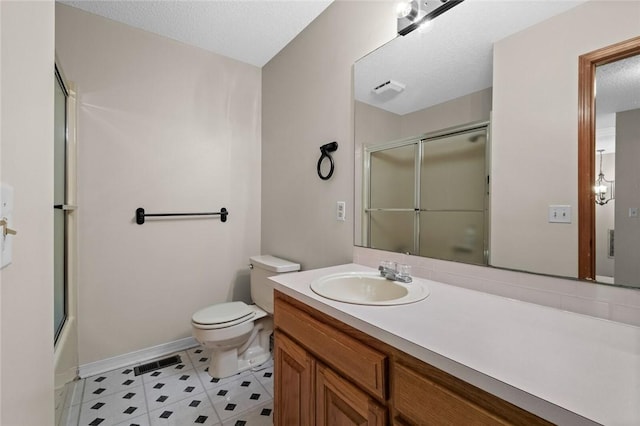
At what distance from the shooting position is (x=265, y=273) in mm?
2045

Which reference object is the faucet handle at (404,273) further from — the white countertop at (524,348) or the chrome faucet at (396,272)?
the white countertop at (524,348)

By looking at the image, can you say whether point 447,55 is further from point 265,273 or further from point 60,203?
point 60,203

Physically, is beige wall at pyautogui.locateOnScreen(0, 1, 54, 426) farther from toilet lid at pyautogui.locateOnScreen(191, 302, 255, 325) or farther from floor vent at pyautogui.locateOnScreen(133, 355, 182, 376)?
floor vent at pyautogui.locateOnScreen(133, 355, 182, 376)

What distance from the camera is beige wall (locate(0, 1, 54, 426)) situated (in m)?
0.46

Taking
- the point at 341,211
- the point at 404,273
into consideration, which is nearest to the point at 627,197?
the point at 404,273

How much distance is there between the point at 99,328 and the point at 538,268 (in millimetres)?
2483

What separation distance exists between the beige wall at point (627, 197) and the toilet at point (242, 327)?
5.14ft

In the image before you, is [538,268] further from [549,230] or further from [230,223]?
[230,223]

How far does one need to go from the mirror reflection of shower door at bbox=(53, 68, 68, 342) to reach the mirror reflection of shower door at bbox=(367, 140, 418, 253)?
1.66 m

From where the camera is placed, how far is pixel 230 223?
242cm

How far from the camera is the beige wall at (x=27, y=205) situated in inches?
18.0

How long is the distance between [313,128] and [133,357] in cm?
206

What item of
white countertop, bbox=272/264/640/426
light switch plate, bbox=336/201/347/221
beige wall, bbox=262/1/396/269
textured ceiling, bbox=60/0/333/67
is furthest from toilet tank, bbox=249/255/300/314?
textured ceiling, bbox=60/0/333/67

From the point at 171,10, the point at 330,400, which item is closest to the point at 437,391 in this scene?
the point at 330,400
